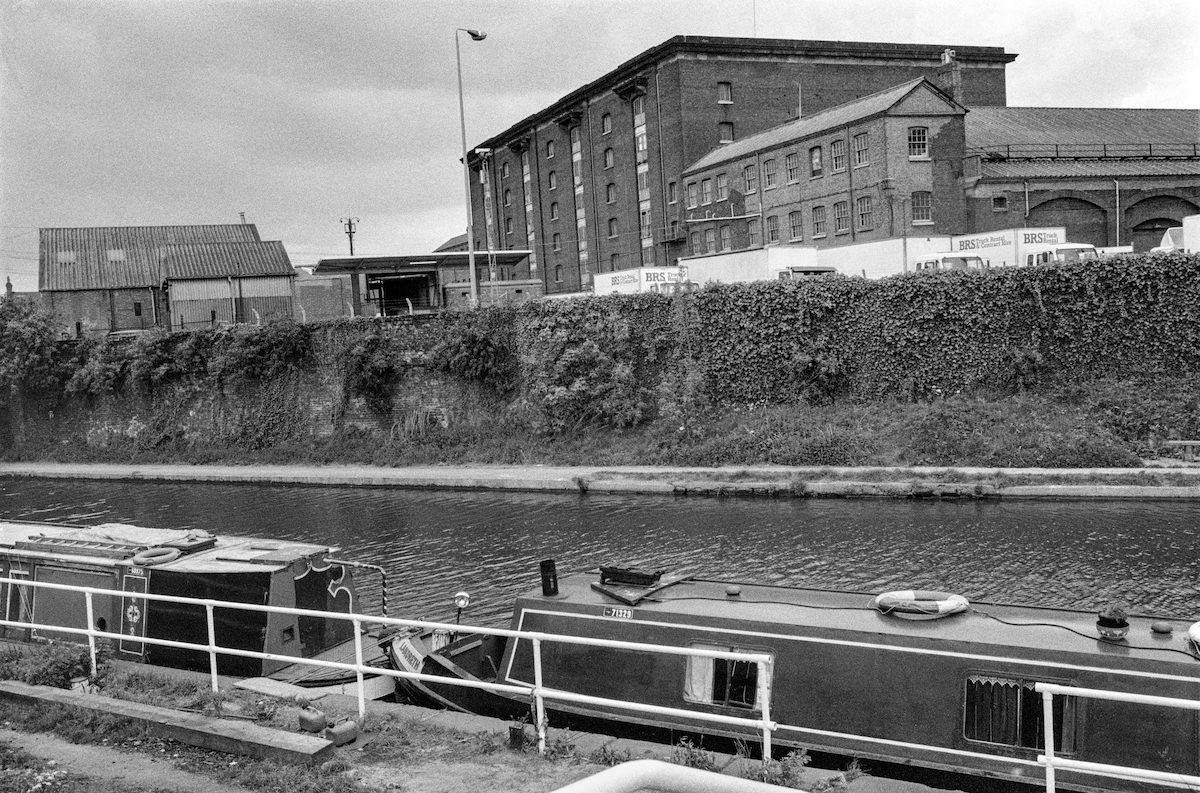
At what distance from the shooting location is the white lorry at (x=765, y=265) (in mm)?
36938

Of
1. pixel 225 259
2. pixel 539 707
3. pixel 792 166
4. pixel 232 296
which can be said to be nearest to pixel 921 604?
pixel 539 707

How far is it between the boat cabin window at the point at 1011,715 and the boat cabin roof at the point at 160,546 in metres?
7.96

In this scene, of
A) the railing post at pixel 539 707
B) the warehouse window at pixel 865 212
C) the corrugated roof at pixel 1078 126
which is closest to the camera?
the railing post at pixel 539 707

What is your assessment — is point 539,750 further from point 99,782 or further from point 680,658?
point 99,782

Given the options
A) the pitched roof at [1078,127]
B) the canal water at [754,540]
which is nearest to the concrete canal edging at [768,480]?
the canal water at [754,540]

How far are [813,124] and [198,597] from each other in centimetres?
4240

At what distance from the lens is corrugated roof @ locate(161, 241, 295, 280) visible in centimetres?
5291

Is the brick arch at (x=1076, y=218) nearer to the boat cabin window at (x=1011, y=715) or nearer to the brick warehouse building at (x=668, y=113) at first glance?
the brick warehouse building at (x=668, y=113)

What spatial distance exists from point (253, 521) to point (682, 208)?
34601mm

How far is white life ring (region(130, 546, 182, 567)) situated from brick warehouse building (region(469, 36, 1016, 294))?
144ft

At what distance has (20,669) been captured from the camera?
10797 mm

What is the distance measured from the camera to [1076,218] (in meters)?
47.0

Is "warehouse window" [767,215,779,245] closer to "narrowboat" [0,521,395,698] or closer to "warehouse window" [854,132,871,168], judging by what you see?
"warehouse window" [854,132,871,168]

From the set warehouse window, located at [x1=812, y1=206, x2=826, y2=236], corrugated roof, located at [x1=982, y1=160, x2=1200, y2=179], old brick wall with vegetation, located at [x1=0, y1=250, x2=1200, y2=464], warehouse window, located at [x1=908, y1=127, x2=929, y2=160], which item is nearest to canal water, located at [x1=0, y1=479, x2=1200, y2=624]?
old brick wall with vegetation, located at [x1=0, y1=250, x2=1200, y2=464]
